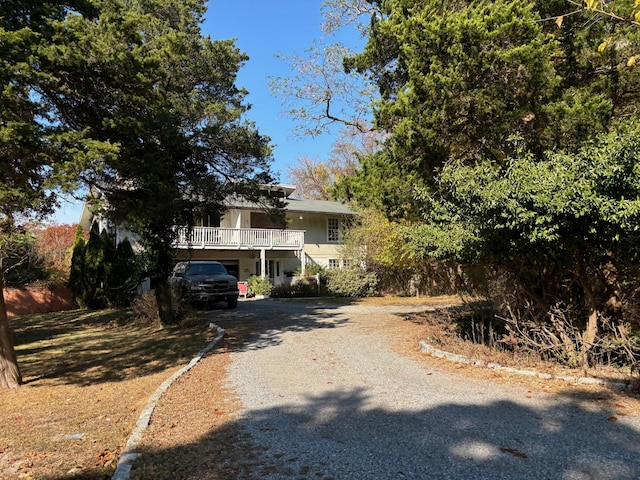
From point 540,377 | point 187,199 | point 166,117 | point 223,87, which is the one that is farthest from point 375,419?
point 223,87

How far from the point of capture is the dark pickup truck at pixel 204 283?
1894cm

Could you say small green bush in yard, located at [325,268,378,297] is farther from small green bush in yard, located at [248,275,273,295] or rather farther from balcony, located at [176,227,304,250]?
balcony, located at [176,227,304,250]

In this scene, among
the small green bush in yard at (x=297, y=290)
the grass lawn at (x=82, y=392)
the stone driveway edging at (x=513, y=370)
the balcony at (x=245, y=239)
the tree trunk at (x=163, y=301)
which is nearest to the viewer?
the grass lawn at (x=82, y=392)

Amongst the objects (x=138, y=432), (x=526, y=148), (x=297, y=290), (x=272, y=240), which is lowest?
(x=138, y=432)

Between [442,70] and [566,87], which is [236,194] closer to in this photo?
[442,70]

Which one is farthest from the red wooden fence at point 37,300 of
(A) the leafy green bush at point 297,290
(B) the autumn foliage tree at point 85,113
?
(B) the autumn foliage tree at point 85,113

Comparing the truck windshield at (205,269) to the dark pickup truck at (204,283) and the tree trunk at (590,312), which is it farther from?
the tree trunk at (590,312)

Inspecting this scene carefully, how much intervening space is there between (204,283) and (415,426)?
49.8ft

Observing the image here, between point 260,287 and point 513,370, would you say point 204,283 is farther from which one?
point 513,370

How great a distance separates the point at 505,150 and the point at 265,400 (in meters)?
6.99

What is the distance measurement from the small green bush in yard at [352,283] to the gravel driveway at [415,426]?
1793 cm

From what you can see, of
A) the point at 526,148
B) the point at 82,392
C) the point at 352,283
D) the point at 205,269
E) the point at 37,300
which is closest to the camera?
the point at 82,392

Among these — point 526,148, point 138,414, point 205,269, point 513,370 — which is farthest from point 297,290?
point 138,414

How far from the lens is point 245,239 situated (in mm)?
28594
